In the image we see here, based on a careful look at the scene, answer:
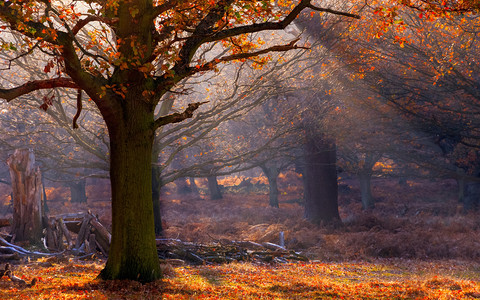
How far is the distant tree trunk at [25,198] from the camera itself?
49.2ft

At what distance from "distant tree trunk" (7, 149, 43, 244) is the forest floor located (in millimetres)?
3072

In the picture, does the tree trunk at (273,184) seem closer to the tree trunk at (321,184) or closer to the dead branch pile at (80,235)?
the tree trunk at (321,184)

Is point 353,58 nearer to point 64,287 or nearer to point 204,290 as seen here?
point 204,290

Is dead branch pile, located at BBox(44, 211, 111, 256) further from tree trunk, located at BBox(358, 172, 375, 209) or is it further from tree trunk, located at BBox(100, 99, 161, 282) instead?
tree trunk, located at BBox(358, 172, 375, 209)

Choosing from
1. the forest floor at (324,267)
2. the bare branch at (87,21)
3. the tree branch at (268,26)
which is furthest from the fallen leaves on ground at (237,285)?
the tree branch at (268,26)

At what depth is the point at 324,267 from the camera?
43.6 feet

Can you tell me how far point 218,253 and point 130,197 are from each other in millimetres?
6626

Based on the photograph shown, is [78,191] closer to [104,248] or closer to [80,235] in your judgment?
[80,235]

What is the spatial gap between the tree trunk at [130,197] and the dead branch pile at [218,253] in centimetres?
501

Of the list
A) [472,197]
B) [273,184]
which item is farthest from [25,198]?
[472,197]

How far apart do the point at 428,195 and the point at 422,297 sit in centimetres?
3079

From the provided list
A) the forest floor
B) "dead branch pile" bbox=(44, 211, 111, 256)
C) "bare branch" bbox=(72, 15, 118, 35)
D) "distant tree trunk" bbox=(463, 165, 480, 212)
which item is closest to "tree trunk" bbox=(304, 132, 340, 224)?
the forest floor

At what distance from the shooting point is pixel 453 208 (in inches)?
1171

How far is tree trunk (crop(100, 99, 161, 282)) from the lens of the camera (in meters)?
8.59
